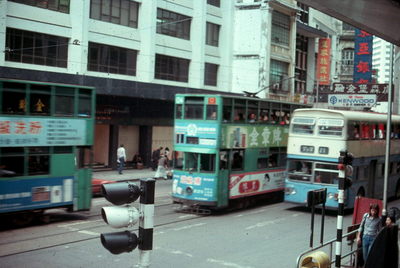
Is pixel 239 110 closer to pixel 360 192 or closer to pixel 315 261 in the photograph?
pixel 360 192

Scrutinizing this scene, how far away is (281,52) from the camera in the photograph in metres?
40.6

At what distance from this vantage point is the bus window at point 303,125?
62.2 feet

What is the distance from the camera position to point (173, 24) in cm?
3253

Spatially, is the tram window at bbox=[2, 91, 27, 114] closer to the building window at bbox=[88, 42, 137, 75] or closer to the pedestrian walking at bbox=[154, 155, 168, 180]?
the building window at bbox=[88, 42, 137, 75]

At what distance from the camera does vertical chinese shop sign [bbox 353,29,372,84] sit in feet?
107

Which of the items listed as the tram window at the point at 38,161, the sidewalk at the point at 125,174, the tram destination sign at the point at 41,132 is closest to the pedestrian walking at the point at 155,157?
the sidewalk at the point at 125,174

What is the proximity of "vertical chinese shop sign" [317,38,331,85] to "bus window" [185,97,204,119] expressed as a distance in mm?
26366

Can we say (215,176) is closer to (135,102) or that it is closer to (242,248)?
(242,248)

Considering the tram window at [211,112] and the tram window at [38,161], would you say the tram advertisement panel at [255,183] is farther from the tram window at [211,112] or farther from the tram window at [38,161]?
the tram window at [38,161]

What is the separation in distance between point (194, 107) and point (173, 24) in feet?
50.2

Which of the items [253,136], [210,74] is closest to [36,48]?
[253,136]

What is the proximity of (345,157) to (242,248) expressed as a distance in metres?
3.99

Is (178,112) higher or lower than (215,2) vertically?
lower

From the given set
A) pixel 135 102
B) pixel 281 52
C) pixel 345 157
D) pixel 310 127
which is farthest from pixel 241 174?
pixel 281 52
